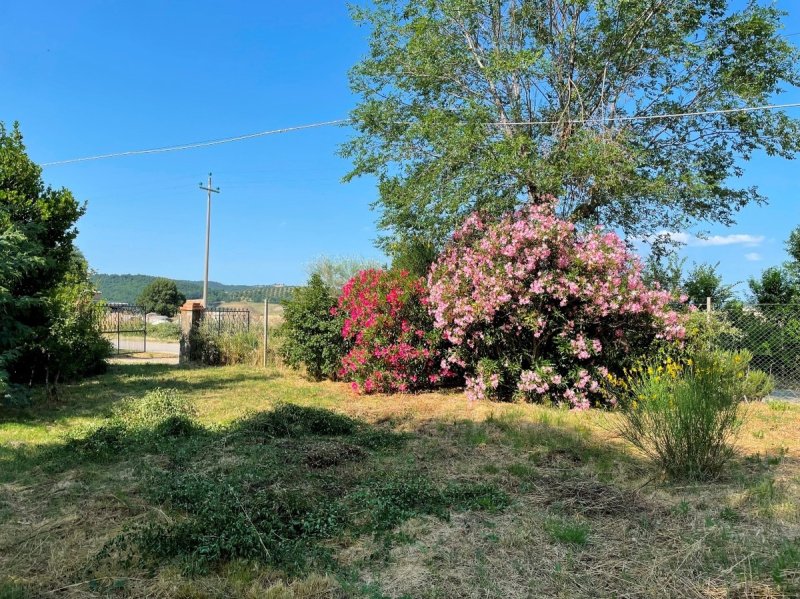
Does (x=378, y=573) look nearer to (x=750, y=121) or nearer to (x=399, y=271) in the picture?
(x=399, y=271)

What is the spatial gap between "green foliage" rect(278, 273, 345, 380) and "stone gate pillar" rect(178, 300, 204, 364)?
4.29 m

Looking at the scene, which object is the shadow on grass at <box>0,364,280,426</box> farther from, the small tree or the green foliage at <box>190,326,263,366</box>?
the small tree

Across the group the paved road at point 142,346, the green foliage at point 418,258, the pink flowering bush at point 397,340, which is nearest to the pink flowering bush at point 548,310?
the pink flowering bush at point 397,340

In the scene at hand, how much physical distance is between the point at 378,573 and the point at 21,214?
7.68 metres

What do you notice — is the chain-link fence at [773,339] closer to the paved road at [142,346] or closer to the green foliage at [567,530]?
the green foliage at [567,530]

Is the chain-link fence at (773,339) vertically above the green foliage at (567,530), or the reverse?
the chain-link fence at (773,339)

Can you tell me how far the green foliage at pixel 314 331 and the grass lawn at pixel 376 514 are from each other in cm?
461

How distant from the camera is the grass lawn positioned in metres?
2.64

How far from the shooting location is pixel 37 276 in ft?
25.1

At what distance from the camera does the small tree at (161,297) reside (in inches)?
1944

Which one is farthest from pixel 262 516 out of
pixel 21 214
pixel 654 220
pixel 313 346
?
pixel 654 220

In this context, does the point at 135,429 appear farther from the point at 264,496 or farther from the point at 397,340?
the point at 397,340

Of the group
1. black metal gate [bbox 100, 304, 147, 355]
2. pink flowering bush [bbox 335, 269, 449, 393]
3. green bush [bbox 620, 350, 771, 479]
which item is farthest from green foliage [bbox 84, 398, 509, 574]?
black metal gate [bbox 100, 304, 147, 355]

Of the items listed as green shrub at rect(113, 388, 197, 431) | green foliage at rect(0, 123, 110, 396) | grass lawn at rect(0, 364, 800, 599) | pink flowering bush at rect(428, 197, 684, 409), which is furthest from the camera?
pink flowering bush at rect(428, 197, 684, 409)
